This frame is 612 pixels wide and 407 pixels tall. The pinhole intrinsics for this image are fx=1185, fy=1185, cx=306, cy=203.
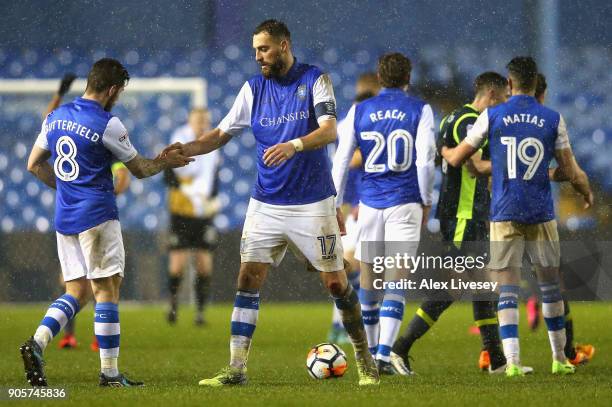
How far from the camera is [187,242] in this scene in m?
12.8

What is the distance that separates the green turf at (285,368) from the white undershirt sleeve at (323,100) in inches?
57.1

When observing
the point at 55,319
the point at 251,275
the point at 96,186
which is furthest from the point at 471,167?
the point at 55,319

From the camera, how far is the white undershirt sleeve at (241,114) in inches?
258

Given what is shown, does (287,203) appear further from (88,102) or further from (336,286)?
(88,102)

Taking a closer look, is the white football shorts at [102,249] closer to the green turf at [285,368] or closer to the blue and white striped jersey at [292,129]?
the green turf at [285,368]

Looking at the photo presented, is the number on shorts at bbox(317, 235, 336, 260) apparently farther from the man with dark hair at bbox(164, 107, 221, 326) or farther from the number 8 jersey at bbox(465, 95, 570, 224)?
the man with dark hair at bbox(164, 107, 221, 326)

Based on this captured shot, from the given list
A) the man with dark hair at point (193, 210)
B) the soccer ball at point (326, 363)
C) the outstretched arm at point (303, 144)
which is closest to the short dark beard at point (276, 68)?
the outstretched arm at point (303, 144)

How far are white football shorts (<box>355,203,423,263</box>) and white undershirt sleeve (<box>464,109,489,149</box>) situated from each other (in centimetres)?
72

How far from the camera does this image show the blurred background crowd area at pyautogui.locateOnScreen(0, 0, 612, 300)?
580 inches

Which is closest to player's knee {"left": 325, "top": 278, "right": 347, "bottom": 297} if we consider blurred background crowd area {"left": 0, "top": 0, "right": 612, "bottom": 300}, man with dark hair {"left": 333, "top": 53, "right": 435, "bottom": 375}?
man with dark hair {"left": 333, "top": 53, "right": 435, "bottom": 375}

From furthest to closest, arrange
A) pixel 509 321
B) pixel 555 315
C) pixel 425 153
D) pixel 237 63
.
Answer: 1. pixel 237 63
2. pixel 425 153
3. pixel 555 315
4. pixel 509 321

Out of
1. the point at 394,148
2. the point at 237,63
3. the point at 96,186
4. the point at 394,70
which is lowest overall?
the point at 96,186

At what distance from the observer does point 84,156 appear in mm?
6531

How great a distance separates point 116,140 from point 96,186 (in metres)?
0.29
